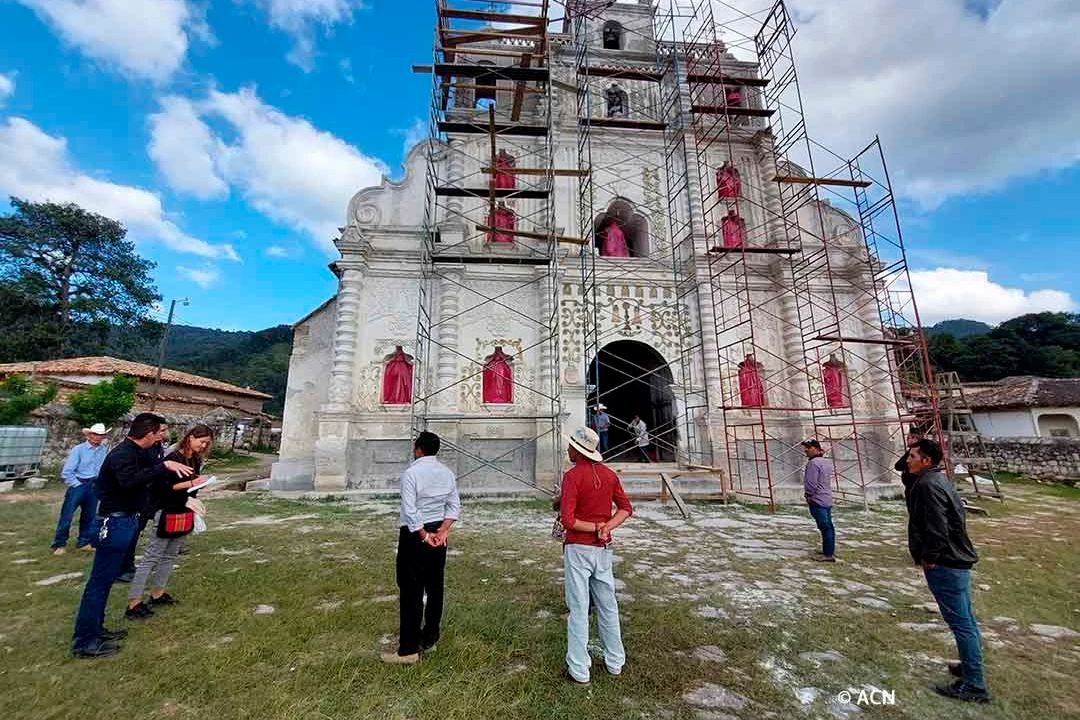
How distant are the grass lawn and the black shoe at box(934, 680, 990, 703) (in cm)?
7

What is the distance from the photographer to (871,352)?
13.4 m

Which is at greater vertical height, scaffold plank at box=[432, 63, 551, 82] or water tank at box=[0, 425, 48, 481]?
scaffold plank at box=[432, 63, 551, 82]

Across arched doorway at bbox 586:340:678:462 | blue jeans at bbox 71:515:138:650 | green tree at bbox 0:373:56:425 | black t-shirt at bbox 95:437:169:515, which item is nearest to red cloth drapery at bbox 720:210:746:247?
arched doorway at bbox 586:340:678:462

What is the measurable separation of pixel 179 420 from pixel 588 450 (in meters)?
22.8

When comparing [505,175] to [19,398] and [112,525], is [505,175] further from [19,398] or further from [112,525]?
[19,398]

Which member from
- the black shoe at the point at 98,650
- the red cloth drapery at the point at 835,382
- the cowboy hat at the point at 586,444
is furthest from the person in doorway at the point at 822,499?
the red cloth drapery at the point at 835,382

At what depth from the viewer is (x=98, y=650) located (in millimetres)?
3221

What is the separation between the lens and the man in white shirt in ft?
10.5

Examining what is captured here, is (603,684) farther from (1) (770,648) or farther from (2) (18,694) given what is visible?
(2) (18,694)

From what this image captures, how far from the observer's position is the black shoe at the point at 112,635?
3357mm

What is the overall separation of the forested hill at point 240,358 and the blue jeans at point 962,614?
39834 mm

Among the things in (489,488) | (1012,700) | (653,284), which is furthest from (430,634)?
(653,284)

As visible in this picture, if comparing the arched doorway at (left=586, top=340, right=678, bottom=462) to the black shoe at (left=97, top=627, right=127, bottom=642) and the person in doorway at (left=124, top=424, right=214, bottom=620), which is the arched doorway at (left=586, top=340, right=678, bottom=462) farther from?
the black shoe at (left=97, top=627, right=127, bottom=642)

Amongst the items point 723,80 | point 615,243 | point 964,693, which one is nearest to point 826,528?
point 964,693
